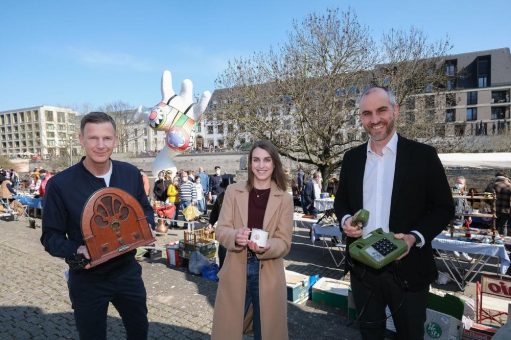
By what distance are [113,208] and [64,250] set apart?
1.21 feet

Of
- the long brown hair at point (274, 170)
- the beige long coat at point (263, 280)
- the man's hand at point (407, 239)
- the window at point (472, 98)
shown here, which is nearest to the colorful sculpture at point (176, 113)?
the long brown hair at point (274, 170)

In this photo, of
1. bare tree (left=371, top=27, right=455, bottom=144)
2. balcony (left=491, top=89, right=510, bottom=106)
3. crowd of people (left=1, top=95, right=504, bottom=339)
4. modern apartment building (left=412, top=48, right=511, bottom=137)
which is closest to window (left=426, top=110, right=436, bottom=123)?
bare tree (left=371, top=27, right=455, bottom=144)

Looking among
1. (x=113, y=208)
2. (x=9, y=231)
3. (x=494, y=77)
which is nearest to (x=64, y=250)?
(x=113, y=208)

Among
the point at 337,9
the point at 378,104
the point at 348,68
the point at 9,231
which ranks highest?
the point at 337,9

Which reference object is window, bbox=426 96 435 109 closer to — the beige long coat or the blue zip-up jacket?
the beige long coat

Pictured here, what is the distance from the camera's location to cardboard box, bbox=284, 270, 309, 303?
4.84 meters

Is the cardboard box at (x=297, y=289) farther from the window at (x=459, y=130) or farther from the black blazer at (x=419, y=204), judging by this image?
the window at (x=459, y=130)

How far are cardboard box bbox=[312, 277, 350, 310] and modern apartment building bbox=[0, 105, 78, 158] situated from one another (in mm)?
106416

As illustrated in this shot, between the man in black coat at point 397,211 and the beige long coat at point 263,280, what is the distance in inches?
21.9

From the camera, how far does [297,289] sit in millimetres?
4871

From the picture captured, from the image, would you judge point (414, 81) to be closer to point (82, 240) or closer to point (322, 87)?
point (322, 87)

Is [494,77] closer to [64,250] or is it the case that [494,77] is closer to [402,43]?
[402,43]

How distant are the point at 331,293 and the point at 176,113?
1031 cm

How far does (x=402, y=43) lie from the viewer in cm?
1438
